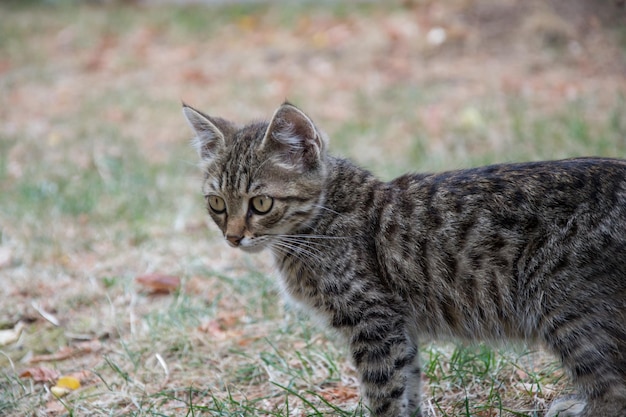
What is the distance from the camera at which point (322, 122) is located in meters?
8.13

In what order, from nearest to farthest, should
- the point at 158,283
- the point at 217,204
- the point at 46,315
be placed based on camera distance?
the point at 217,204 → the point at 46,315 → the point at 158,283

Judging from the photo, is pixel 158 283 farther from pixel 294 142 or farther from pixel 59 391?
pixel 294 142

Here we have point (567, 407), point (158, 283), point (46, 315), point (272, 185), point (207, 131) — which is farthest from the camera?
point (158, 283)

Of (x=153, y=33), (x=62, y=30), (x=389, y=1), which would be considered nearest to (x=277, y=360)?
(x=389, y=1)

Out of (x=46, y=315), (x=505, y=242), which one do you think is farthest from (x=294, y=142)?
(x=46, y=315)

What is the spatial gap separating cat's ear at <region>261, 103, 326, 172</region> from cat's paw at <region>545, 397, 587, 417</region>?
1.52 meters

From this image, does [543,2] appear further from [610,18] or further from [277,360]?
[277,360]

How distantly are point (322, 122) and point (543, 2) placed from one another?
11.1 ft

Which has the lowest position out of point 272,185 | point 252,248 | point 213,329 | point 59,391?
point 213,329

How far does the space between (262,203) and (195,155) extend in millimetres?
4364

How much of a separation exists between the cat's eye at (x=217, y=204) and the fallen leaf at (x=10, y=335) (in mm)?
1593

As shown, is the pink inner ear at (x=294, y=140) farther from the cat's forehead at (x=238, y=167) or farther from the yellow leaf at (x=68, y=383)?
the yellow leaf at (x=68, y=383)

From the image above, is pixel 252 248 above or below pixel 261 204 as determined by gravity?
below

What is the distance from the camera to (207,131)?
3.71m
